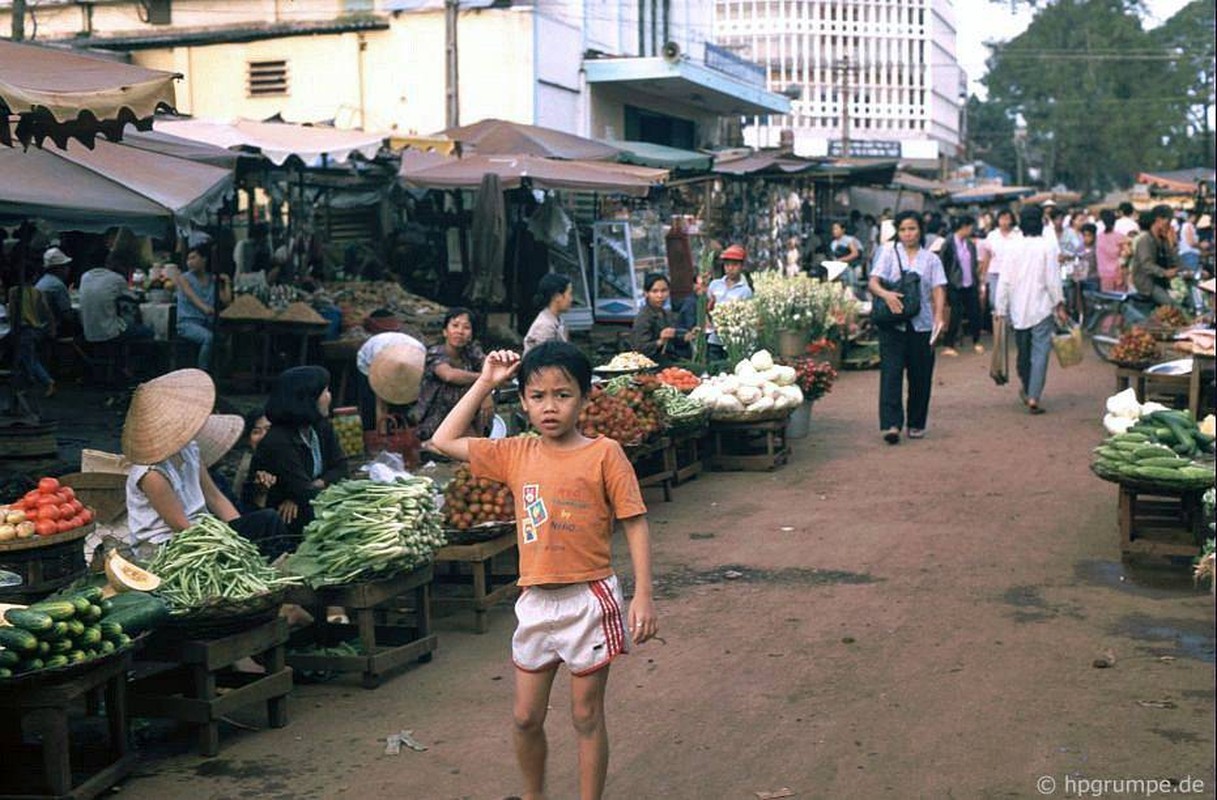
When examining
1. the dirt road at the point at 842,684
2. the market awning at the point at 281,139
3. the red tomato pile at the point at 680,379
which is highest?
the market awning at the point at 281,139

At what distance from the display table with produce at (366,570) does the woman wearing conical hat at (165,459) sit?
47 centimetres

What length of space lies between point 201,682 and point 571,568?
6.08ft

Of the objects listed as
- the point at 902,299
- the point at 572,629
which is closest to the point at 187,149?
the point at 902,299

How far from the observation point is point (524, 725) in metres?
4.43

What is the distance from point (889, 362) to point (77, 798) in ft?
28.8

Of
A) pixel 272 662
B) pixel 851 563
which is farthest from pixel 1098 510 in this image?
pixel 272 662

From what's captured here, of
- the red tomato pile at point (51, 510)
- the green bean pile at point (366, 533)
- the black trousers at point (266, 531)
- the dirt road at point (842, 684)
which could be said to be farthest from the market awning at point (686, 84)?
the red tomato pile at point (51, 510)

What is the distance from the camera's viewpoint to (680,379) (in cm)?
1176

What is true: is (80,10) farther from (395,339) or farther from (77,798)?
(77,798)

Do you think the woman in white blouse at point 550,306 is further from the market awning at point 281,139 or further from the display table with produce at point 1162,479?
the display table with produce at point 1162,479

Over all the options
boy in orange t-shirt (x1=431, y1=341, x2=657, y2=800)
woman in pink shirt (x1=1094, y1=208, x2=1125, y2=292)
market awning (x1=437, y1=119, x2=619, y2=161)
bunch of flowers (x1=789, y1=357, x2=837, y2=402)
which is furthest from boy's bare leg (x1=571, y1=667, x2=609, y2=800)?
woman in pink shirt (x1=1094, y1=208, x2=1125, y2=292)

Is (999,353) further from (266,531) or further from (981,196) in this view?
(981,196)

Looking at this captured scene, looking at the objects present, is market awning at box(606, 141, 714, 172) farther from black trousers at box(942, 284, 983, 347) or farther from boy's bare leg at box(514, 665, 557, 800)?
boy's bare leg at box(514, 665, 557, 800)

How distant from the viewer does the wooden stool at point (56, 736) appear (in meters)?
4.80
